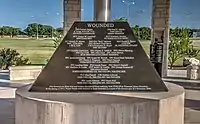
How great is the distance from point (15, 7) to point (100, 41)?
11.8 metres

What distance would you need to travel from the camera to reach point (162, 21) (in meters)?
12.5

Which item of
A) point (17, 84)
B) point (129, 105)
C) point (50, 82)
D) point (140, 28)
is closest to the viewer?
point (129, 105)

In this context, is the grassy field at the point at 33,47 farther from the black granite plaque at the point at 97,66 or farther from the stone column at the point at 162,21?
the black granite plaque at the point at 97,66

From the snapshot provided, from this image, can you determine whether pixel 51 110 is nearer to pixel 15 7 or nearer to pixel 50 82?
pixel 50 82

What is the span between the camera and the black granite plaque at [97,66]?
4.14 meters

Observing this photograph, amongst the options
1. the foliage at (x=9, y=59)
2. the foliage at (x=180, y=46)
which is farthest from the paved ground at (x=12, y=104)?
the foliage at (x=180, y=46)

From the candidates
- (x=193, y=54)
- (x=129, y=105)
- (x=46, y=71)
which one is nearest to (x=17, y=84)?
(x=46, y=71)

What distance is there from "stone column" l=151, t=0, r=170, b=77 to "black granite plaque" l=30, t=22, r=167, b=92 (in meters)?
8.28

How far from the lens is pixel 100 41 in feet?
14.0

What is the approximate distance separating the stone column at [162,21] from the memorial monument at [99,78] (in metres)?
8.28

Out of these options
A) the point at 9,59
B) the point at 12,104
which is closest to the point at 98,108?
the point at 12,104

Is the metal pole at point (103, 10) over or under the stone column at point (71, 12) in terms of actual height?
under

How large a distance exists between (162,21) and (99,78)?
28.6 feet

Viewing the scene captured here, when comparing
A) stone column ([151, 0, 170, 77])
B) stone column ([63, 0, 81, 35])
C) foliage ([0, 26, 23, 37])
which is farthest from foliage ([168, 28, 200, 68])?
foliage ([0, 26, 23, 37])
